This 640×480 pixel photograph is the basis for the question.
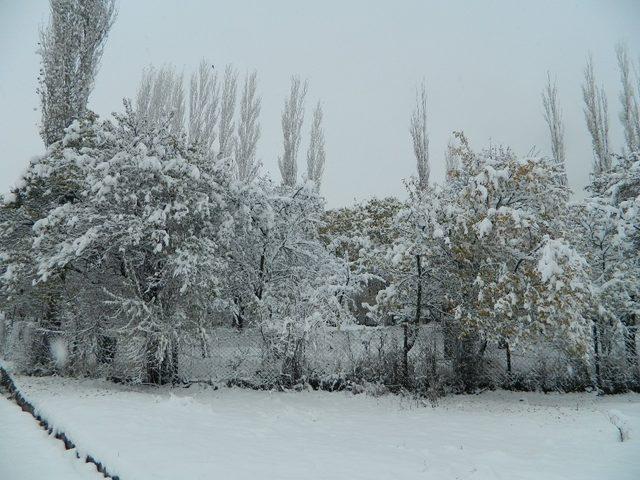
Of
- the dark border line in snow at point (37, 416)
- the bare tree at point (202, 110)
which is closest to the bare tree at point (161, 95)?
the bare tree at point (202, 110)

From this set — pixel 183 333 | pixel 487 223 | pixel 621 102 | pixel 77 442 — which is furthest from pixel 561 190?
pixel 621 102

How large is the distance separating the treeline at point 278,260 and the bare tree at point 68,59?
241 cm

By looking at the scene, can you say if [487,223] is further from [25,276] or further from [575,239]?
[25,276]

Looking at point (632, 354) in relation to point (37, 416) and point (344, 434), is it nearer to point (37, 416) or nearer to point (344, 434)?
point (344, 434)

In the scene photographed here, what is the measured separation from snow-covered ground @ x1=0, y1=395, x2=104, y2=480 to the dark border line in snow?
5 centimetres

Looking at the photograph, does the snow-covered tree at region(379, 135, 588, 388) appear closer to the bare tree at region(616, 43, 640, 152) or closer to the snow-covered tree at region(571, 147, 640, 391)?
the snow-covered tree at region(571, 147, 640, 391)

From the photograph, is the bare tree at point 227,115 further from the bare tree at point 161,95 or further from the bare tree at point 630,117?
the bare tree at point 630,117

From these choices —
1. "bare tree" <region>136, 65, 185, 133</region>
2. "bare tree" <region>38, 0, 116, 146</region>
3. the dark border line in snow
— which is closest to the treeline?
the dark border line in snow

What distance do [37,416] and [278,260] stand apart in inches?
221

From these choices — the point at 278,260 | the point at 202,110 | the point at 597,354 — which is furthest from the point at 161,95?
the point at 597,354

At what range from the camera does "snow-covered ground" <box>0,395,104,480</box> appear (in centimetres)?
440

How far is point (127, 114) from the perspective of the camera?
988 cm

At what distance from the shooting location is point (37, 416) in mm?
6891

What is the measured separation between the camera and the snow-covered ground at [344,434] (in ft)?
15.0
